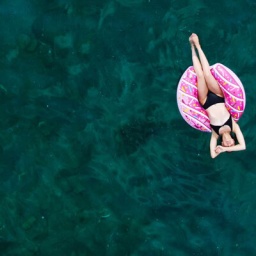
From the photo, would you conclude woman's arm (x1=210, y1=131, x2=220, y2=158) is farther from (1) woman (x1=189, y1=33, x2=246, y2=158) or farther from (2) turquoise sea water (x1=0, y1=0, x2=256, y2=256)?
(2) turquoise sea water (x1=0, y1=0, x2=256, y2=256)

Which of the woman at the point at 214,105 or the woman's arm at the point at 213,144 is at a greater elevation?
the woman at the point at 214,105

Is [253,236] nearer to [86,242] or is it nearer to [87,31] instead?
[86,242]

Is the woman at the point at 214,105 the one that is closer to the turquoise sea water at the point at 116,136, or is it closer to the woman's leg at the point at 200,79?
the woman's leg at the point at 200,79

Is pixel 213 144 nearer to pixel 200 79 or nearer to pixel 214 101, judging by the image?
pixel 214 101

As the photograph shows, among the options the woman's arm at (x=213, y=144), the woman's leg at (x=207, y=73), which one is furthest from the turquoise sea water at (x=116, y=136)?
the woman's leg at (x=207, y=73)

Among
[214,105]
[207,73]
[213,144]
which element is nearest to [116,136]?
[213,144]

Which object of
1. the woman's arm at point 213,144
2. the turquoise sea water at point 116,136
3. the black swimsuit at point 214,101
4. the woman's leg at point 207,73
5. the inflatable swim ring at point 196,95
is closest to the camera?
the woman's leg at point 207,73
